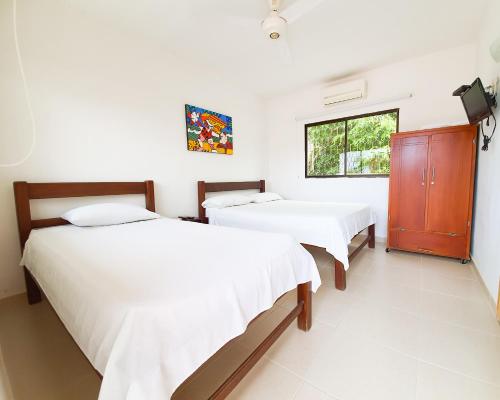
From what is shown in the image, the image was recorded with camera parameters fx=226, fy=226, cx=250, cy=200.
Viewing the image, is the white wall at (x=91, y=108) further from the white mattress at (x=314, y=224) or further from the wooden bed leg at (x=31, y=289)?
the white mattress at (x=314, y=224)

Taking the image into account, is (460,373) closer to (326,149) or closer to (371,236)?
(371,236)


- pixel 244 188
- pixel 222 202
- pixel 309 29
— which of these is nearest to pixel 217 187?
pixel 222 202

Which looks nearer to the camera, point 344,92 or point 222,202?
point 222,202

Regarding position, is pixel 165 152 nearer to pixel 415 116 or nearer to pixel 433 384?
→ pixel 433 384

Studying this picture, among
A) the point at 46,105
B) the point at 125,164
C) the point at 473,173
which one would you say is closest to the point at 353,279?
the point at 473,173

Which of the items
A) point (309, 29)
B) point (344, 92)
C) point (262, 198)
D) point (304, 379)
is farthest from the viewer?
point (262, 198)

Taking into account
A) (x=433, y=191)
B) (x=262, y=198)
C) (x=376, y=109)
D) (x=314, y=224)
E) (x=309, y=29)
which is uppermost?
(x=309, y=29)

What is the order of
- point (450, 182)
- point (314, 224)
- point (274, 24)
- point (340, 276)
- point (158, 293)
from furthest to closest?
point (450, 182), point (314, 224), point (340, 276), point (274, 24), point (158, 293)

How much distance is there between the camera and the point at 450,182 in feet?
8.84

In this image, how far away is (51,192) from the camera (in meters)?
2.08

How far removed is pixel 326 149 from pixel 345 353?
3.38m

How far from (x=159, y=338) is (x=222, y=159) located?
10.7 feet

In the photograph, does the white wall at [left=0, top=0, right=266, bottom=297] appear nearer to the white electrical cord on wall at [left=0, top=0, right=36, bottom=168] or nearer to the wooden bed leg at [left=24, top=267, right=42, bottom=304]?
the white electrical cord on wall at [left=0, top=0, right=36, bottom=168]

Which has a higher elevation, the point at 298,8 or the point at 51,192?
the point at 298,8
